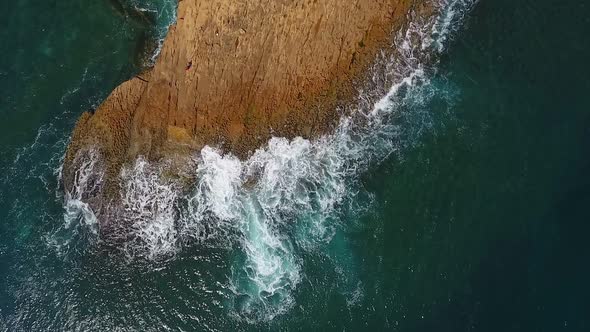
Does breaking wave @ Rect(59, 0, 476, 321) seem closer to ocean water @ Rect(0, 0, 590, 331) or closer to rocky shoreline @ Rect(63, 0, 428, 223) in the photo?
ocean water @ Rect(0, 0, 590, 331)

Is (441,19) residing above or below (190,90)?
above

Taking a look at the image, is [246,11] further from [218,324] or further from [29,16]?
[218,324]

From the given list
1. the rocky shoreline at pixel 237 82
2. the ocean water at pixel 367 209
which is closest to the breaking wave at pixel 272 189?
the ocean water at pixel 367 209

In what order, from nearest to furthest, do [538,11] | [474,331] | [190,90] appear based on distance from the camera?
[474,331], [190,90], [538,11]

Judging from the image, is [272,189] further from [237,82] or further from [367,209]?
[237,82]

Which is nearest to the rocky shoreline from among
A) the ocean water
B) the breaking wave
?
the breaking wave

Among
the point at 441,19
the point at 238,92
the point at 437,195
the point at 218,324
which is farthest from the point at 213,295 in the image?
the point at 441,19

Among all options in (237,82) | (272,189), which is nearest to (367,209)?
(272,189)
